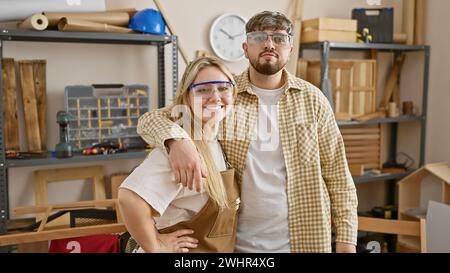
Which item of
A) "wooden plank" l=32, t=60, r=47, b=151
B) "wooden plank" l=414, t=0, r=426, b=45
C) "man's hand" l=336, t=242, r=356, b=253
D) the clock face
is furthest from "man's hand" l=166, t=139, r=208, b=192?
"wooden plank" l=414, t=0, r=426, b=45

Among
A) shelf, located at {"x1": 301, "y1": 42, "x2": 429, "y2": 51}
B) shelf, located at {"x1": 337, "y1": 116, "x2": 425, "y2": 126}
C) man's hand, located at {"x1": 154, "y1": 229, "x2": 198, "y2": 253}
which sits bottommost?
man's hand, located at {"x1": 154, "y1": 229, "x2": 198, "y2": 253}

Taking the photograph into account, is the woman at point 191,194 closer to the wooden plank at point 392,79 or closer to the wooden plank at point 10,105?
the wooden plank at point 10,105

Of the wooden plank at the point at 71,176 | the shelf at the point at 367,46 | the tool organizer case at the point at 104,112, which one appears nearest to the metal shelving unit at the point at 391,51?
the shelf at the point at 367,46

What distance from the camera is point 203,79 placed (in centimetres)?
98

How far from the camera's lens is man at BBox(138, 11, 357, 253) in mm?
1155

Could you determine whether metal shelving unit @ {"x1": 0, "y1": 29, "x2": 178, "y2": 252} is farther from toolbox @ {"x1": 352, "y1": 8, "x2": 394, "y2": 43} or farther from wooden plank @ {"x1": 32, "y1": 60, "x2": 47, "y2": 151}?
toolbox @ {"x1": 352, "y1": 8, "x2": 394, "y2": 43}

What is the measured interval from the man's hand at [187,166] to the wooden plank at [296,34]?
224cm

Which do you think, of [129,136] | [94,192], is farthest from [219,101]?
[94,192]

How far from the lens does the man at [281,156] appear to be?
116cm

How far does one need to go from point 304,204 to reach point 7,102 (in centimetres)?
181

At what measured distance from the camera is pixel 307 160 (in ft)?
4.07

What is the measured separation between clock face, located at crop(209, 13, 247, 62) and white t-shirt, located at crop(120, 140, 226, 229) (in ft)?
6.78

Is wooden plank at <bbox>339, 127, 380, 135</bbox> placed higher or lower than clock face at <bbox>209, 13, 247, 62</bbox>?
lower

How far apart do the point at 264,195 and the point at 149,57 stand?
1.86 m
